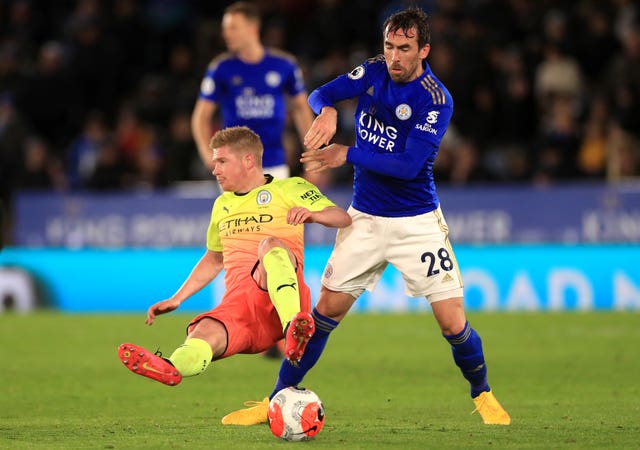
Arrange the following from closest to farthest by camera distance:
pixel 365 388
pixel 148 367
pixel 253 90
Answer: pixel 148 367
pixel 365 388
pixel 253 90

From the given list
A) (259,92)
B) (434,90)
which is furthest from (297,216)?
(259,92)

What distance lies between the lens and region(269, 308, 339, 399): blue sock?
6.51 m

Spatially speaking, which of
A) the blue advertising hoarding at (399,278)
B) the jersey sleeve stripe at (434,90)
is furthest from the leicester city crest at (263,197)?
the blue advertising hoarding at (399,278)

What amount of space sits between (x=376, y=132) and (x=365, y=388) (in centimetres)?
226

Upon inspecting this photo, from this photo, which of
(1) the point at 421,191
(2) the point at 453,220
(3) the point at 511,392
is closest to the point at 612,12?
(2) the point at 453,220

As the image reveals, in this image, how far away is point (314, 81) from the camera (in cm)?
1669

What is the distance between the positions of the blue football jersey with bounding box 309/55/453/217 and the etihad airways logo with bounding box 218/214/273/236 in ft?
1.78

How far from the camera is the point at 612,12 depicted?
1648 cm

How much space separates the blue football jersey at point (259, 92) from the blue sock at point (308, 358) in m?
3.32

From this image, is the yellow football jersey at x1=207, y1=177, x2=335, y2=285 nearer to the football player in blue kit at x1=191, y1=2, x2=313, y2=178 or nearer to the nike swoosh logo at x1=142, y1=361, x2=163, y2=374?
the nike swoosh logo at x1=142, y1=361, x2=163, y2=374

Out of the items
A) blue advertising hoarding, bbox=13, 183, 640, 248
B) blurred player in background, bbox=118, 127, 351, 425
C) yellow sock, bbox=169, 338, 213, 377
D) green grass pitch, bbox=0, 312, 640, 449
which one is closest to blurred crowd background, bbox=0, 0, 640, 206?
blue advertising hoarding, bbox=13, 183, 640, 248

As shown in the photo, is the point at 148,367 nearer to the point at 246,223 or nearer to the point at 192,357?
the point at 192,357

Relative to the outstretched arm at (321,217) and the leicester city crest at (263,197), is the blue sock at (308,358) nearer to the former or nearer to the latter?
the outstretched arm at (321,217)

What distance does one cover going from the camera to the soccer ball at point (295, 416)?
5875 mm
